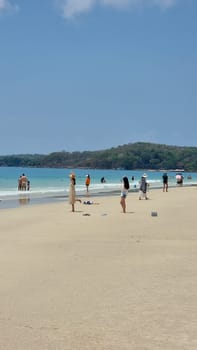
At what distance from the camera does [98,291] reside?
6.84m

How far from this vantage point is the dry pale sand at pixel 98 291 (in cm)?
502

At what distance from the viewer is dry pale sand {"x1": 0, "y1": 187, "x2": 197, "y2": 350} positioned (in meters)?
5.02

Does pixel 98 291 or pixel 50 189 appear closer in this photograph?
pixel 98 291

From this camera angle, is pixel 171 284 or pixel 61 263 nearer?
pixel 171 284

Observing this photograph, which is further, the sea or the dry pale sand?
the sea

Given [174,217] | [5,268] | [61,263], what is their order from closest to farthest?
1. [5,268]
2. [61,263]
3. [174,217]

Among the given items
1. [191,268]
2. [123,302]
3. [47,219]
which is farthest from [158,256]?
[47,219]

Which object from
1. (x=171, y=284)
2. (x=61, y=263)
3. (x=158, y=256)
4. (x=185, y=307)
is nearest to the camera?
(x=185, y=307)

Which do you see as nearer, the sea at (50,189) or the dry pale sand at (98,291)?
the dry pale sand at (98,291)

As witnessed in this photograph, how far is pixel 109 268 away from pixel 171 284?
1.46 metres

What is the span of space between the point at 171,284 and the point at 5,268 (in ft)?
8.60

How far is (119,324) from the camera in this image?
541 cm

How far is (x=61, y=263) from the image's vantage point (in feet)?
29.1

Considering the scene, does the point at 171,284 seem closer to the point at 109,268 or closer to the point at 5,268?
the point at 109,268
